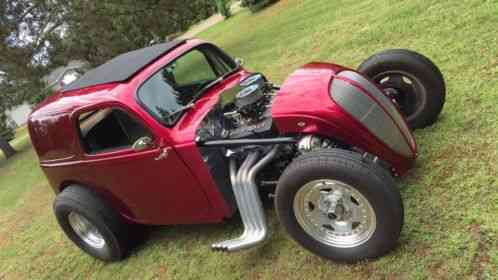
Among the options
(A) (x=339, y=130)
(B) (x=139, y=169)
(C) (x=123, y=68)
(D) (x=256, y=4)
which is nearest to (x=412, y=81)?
(A) (x=339, y=130)

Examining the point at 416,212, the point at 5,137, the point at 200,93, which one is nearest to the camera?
the point at 416,212

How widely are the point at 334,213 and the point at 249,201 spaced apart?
0.73m

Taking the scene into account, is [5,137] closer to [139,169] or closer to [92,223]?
[92,223]

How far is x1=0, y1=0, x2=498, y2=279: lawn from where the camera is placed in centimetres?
303

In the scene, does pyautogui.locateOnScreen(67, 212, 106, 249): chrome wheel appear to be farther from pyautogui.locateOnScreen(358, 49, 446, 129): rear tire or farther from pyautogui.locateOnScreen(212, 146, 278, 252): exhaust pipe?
pyautogui.locateOnScreen(358, 49, 446, 129): rear tire

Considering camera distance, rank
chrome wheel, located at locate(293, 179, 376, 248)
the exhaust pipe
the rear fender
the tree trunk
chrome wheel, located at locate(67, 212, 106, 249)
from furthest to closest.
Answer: the tree trunk
chrome wheel, located at locate(67, 212, 106, 249)
the exhaust pipe
the rear fender
chrome wheel, located at locate(293, 179, 376, 248)

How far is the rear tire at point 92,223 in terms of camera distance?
4.17 m

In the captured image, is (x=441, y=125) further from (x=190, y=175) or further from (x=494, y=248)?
(x=190, y=175)

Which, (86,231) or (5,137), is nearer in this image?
(86,231)

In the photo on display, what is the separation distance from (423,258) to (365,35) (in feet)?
19.4

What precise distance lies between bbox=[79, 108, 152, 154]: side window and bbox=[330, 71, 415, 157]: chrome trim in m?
1.76

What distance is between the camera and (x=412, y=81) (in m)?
4.10

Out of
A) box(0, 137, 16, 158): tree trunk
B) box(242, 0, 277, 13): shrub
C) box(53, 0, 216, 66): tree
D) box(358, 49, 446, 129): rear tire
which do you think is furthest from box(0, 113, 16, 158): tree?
box(358, 49, 446, 129): rear tire

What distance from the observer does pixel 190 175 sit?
3.64 meters
